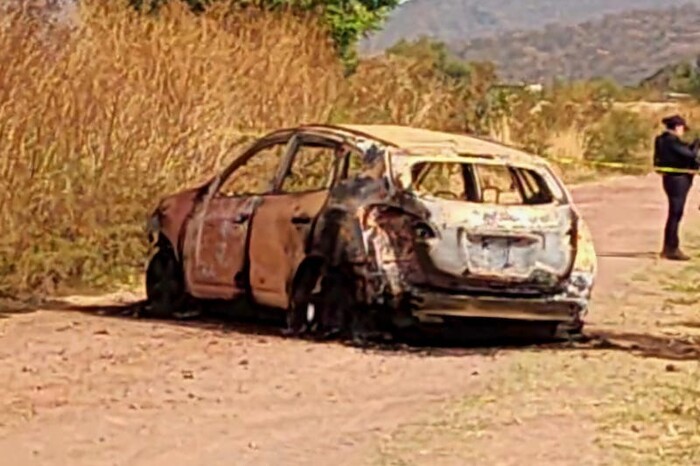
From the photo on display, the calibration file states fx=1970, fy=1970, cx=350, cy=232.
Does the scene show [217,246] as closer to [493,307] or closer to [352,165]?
[352,165]

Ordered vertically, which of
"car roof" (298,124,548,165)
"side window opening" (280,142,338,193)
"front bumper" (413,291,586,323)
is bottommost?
"front bumper" (413,291,586,323)

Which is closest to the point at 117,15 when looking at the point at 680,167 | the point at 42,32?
the point at 42,32

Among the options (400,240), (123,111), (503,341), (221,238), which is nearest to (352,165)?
(400,240)

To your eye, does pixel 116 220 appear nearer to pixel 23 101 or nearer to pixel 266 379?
pixel 23 101

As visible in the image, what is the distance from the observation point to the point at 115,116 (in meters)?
18.6

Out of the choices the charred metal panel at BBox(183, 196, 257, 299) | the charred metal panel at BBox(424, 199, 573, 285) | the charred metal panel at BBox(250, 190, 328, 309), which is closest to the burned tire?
the charred metal panel at BBox(183, 196, 257, 299)

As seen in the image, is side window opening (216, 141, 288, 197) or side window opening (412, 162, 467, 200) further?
side window opening (216, 141, 288, 197)

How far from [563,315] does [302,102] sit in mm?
8980

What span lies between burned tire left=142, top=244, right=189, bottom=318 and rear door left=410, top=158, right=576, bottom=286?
266 centimetres

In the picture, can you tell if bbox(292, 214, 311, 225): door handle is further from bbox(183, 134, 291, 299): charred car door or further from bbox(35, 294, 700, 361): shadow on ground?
bbox(35, 294, 700, 361): shadow on ground

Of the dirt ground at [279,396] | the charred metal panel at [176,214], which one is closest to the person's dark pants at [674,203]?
the dirt ground at [279,396]

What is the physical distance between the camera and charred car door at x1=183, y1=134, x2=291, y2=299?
1487cm

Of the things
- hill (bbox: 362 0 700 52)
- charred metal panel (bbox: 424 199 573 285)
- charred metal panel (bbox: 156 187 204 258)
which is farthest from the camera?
hill (bbox: 362 0 700 52)

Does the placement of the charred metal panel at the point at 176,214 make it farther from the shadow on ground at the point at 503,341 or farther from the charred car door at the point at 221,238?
the shadow on ground at the point at 503,341
